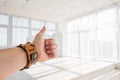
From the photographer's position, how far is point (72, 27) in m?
8.95

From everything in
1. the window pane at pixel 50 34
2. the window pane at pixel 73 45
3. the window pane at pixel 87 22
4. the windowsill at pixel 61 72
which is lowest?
the windowsill at pixel 61 72

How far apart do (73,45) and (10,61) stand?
26.9 feet

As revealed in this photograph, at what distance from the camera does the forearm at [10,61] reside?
0.70 metres

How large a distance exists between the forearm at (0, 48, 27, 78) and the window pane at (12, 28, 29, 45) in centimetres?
672

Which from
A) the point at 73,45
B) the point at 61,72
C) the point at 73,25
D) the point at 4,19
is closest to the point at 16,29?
the point at 4,19

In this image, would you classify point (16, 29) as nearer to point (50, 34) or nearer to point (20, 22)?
point (20, 22)

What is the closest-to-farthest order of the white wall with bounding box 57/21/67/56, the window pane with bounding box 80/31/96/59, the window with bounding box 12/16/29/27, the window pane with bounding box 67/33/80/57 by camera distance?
1. the window pane with bounding box 80/31/96/59
2. the window with bounding box 12/16/29/27
3. the window pane with bounding box 67/33/80/57
4. the white wall with bounding box 57/21/67/56

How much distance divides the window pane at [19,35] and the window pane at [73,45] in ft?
11.7

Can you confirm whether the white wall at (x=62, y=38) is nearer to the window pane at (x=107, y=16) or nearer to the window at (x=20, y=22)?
the window at (x=20, y=22)

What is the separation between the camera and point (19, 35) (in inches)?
290

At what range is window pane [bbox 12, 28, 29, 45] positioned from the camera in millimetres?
7143

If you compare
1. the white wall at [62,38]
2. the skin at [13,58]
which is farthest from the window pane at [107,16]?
the skin at [13,58]

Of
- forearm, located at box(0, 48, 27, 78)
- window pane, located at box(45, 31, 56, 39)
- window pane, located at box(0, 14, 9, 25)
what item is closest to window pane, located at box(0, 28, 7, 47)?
window pane, located at box(0, 14, 9, 25)

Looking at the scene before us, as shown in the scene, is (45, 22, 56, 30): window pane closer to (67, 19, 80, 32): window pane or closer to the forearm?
(67, 19, 80, 32): window pane
